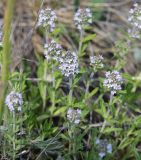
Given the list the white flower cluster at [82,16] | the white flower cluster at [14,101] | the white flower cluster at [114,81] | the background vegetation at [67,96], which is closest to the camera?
the white flower cluster at [14,101]

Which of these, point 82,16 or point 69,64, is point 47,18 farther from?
point 69,64

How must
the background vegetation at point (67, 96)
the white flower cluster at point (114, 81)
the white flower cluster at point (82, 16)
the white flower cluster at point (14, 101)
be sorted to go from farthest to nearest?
the white flower cluster at point (82, 16)
the white flower cluster at point (114, 81)
the background vegetation at point (67, 96)
the white flower cluster at point (14, 101)

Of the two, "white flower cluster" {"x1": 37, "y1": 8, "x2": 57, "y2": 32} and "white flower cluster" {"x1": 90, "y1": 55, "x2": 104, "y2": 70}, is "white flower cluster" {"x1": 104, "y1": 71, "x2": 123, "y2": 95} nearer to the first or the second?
"white flower cluster" {"x1": 90, "y1": 55, "x2": 104, "y2": 70}

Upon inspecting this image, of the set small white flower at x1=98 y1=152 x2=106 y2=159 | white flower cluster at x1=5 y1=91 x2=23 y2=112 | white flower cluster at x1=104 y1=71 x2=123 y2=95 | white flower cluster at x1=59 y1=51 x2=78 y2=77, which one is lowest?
small white flower at x1=98 y1=152 x2=106 y2=159

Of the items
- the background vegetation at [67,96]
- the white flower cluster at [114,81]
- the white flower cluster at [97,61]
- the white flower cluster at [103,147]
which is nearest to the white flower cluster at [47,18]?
the background vegetation at [67,96]

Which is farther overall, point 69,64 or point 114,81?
point 114,81

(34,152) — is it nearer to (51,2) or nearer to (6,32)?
(6,32)

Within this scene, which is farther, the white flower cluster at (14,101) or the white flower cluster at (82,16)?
the white flower cluster at (82,16)

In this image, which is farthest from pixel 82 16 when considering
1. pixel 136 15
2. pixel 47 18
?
pixel 136 15

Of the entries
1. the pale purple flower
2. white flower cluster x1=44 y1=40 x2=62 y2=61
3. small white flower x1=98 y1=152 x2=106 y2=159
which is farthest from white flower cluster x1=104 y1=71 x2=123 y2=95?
the pale purple flower

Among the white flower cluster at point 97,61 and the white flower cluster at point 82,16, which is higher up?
the white flower cluster at point 82,16

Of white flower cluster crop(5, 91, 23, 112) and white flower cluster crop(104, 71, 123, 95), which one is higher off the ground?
white flower cluster crop(104, 71, 123, 95)

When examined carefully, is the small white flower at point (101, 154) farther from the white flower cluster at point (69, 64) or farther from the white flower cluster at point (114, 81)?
the white flower cluster at point (69, 64)

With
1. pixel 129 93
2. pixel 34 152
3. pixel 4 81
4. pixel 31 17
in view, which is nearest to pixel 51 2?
pixel 31 17
